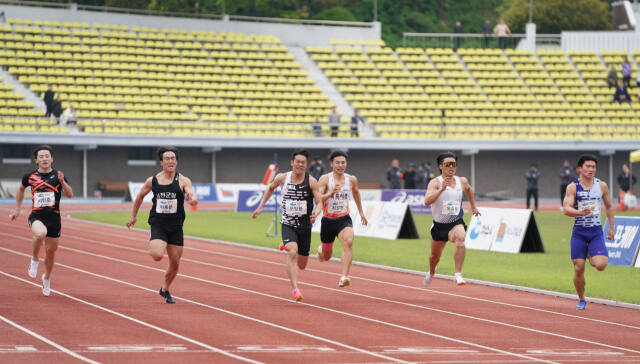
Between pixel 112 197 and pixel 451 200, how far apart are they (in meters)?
33.2

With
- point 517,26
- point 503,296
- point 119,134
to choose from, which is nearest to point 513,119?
point 119,134

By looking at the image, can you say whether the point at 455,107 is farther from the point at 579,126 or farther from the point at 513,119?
the point at 579,126

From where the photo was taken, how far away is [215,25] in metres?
55.3

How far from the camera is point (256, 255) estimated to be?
22.0m

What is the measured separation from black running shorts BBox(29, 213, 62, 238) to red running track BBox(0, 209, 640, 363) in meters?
0.90

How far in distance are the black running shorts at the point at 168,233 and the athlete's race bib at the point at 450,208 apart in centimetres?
433

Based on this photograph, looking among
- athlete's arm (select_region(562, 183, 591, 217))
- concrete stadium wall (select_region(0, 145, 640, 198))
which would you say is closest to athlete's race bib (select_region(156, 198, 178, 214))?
athlete's arm (select_region(562, 183, 591, 217))

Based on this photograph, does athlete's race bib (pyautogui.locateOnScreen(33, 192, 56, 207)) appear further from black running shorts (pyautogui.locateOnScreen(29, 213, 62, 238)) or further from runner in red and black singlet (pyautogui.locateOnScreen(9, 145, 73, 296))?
black running shorts (pyautogui.locateOnScreen(29, 213, 62, 238))

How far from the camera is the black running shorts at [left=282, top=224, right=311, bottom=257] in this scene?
45.9 feet

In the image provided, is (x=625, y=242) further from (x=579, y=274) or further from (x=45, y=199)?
(x=45, y=199)

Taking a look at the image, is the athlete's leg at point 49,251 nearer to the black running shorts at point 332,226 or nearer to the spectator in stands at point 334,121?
the black running shorts at point 332,226

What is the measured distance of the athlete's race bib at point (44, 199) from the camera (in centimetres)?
1398

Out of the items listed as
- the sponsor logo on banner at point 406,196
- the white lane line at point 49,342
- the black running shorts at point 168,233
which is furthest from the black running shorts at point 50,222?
the sponsor logo on banner at point 406,196

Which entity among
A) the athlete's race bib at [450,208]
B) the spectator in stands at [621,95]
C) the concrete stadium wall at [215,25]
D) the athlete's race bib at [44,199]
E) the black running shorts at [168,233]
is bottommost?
the black running shorts at [168,233]
